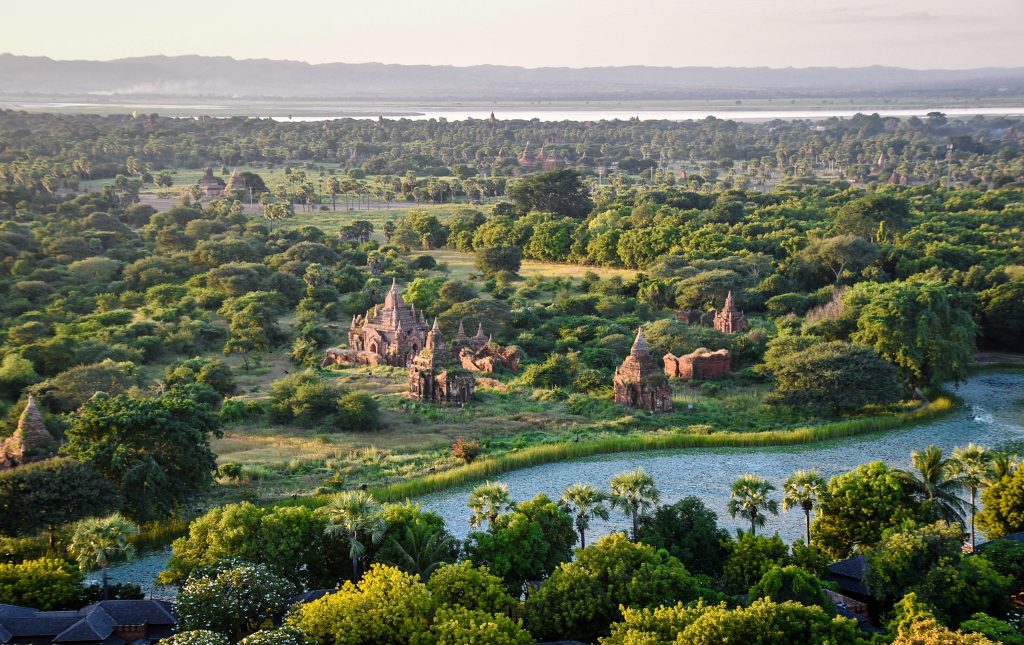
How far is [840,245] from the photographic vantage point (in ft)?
206

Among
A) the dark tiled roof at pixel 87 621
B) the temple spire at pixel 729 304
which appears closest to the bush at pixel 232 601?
the dark tiled roof at pixel 87 621

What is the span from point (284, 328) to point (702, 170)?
317 feet

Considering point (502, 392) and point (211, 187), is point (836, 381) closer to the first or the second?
point (502, 392)

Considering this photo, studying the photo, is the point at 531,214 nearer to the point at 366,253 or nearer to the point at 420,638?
the point at 366,253

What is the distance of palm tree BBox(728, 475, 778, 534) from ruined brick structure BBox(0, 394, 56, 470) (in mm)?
21090

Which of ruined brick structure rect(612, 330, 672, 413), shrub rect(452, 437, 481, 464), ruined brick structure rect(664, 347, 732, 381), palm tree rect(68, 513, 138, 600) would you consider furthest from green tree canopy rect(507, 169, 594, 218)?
palm tree rect(68, 513, 138, 600)

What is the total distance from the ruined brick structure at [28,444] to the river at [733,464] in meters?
6.81

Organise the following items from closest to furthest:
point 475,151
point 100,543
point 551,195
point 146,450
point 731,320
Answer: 1. point 100,543
2. point 146,450
3. point 731,320
4. point 551,195
5. point 475,151

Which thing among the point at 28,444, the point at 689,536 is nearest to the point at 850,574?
the point at 689,536

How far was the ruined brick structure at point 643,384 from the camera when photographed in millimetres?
41750

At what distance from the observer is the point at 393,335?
160 feet

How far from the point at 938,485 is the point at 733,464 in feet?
31.1

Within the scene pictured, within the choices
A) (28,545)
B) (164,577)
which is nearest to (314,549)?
(164,577)

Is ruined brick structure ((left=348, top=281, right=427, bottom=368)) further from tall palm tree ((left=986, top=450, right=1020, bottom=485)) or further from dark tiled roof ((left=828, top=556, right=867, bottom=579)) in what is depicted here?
tall palm tree ((left=986, top=450, right=1020, bottom=485))
